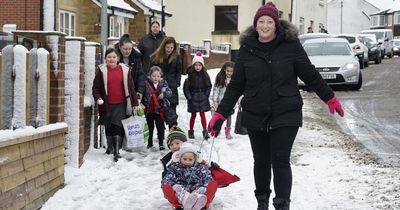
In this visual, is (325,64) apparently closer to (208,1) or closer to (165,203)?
(165,203)

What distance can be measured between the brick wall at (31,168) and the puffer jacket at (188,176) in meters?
1.17

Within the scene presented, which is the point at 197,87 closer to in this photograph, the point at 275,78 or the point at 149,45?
the point at 149,45

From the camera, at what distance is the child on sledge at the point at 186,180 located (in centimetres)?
616

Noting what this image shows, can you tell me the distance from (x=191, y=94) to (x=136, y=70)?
1.42 m

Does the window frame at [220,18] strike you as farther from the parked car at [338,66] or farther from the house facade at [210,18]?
the parked car at [338,66]

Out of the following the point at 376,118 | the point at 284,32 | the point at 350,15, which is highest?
the point at 350,15

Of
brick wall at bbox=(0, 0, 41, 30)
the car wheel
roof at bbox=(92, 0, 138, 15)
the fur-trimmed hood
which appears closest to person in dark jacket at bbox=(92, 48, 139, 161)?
the fur-trimmed hood

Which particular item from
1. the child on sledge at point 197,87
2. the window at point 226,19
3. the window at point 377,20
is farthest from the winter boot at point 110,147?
Answer: the window at point 377,20

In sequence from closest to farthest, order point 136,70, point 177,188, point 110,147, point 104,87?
point 177,188 < point 104,87 < point 110,147 < point 136,70

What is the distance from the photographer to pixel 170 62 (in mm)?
10359

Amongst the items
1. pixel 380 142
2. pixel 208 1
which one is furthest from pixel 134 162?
pixel 208 1

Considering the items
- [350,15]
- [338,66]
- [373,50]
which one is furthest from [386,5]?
[338,66]

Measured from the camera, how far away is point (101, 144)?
32.0 ft

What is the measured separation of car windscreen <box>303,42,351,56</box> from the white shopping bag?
40.3ft
